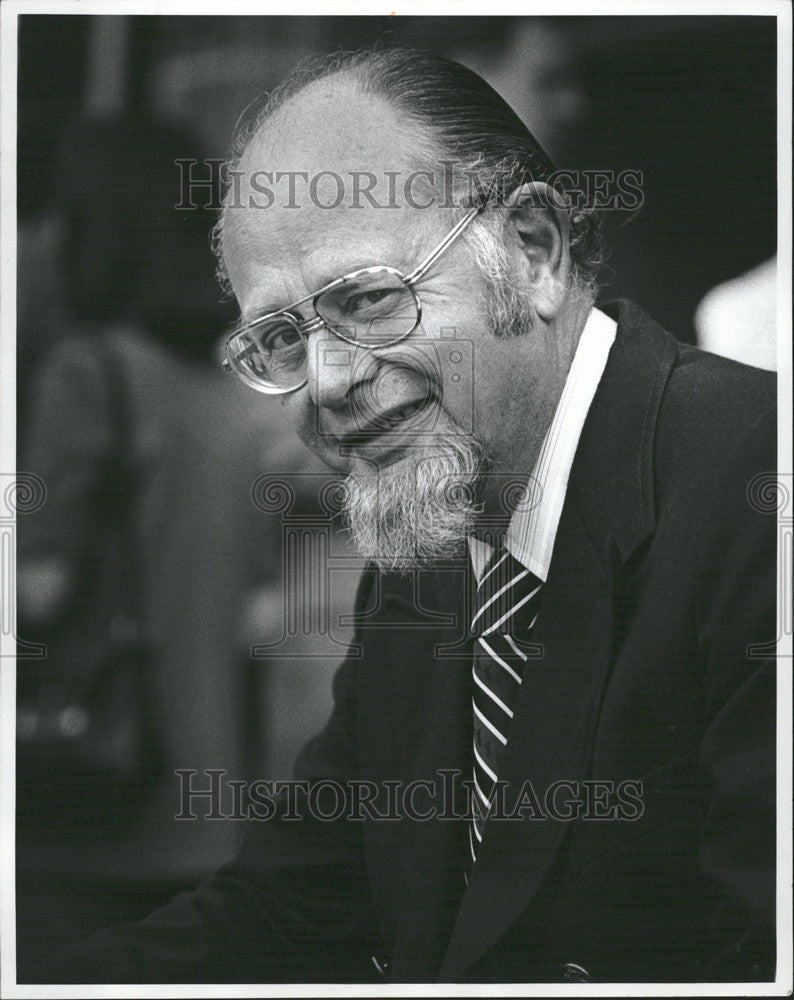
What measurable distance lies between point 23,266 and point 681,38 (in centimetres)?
123

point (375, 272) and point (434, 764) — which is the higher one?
point (375, 272)

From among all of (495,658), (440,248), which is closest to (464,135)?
(440,248)

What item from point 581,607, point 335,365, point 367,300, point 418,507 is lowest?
point 581,607

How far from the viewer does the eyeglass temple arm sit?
1.61m

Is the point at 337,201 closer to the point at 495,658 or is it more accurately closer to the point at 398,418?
the point at 398,418

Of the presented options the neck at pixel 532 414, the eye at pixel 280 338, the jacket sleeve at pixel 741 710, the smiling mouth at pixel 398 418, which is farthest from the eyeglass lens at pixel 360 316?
the jacket sleeve at pixel 741 710

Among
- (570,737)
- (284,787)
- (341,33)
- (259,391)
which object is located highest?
(341,33)

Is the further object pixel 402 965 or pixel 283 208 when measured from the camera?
pixel 402 965

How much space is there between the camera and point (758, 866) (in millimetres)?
1729

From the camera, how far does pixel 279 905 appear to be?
1.77 meters

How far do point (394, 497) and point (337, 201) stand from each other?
1.64ft

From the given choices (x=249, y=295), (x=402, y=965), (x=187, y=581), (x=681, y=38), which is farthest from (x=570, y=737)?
(x=681, y=38)

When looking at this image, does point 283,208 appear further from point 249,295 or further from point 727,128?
point 727,128

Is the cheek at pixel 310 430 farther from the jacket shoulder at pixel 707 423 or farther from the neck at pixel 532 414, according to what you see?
the jacket shoulder at pixel 707 423
